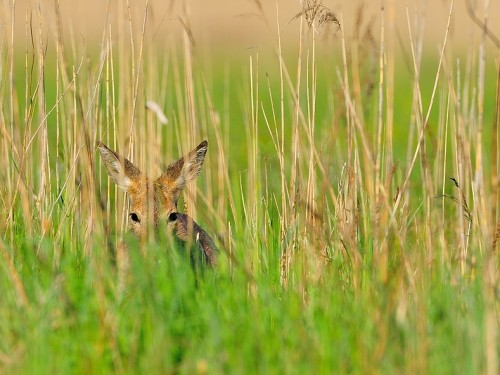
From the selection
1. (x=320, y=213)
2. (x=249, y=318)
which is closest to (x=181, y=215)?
(x=320, y=213)

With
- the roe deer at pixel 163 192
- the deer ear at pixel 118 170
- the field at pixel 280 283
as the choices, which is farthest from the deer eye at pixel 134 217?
the field at pixel 280 283

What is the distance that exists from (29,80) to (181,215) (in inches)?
56.1

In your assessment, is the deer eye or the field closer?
the field

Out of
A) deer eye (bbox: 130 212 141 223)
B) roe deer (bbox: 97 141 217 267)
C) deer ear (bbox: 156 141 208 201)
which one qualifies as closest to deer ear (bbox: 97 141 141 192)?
roe deer (bbox: 97 141 217 267)

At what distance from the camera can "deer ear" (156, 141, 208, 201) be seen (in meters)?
6.54

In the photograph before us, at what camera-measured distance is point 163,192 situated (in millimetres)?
6570

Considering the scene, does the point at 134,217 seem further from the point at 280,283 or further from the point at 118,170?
the point at 280,283

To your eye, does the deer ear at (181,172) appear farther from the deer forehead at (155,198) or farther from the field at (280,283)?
the field at (280,283)

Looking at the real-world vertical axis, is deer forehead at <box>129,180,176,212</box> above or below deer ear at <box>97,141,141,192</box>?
below

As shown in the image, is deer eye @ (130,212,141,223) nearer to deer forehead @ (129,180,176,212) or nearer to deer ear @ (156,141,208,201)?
deer forehead @ (129,180,176,212)

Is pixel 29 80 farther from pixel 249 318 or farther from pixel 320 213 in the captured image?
pixel 249 318

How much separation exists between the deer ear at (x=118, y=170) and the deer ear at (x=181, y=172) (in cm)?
30

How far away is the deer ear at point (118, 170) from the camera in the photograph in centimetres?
614

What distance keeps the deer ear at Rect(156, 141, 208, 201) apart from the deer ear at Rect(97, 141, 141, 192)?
0.30 m
